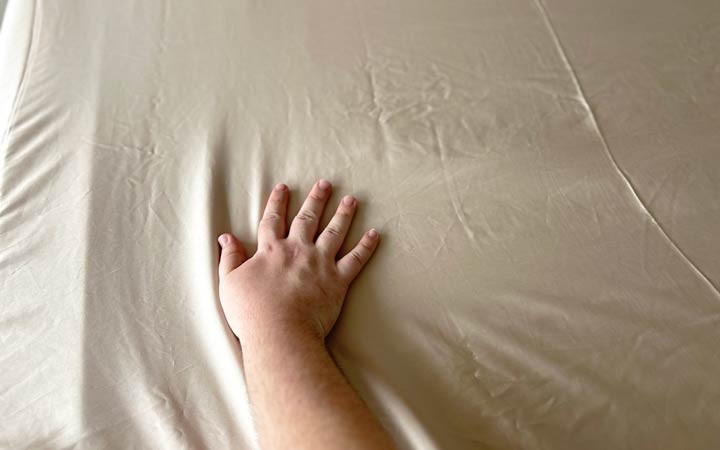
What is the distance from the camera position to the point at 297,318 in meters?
0.71

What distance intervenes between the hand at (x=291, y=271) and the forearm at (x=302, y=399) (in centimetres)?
2

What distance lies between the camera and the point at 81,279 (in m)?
0.76

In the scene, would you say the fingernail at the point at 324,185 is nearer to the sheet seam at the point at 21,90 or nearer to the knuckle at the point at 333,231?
the knuckle at the point at 333,231

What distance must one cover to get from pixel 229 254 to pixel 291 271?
3.2 inches

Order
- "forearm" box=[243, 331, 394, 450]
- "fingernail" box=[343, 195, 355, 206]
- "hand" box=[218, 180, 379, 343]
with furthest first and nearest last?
"fingernail" box=[343, 195, 355, 206] < "hand" box=[218, 180, 379, 343] < "forearm" box=[243, 331, 394, 450]

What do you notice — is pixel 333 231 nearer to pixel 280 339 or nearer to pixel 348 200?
pixel 348 200

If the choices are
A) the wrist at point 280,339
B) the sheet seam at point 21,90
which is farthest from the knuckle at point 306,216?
the sheet seam at point 21,90

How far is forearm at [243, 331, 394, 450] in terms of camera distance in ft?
1.96

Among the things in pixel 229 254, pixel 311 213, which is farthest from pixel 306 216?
pixel 229 254

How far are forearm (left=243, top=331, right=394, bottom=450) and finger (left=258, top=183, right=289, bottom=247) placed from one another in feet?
0.49

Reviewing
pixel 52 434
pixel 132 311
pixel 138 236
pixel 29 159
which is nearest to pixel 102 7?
pixel 29 159

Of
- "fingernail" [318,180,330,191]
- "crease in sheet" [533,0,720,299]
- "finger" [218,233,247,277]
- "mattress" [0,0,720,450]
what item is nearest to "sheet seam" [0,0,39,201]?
"mattress" [0,0,720,450]

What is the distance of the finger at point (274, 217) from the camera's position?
31.4 inches

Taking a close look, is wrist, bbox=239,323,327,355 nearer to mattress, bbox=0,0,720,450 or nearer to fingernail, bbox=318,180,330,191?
mattress, bbox=0,0,720,450
